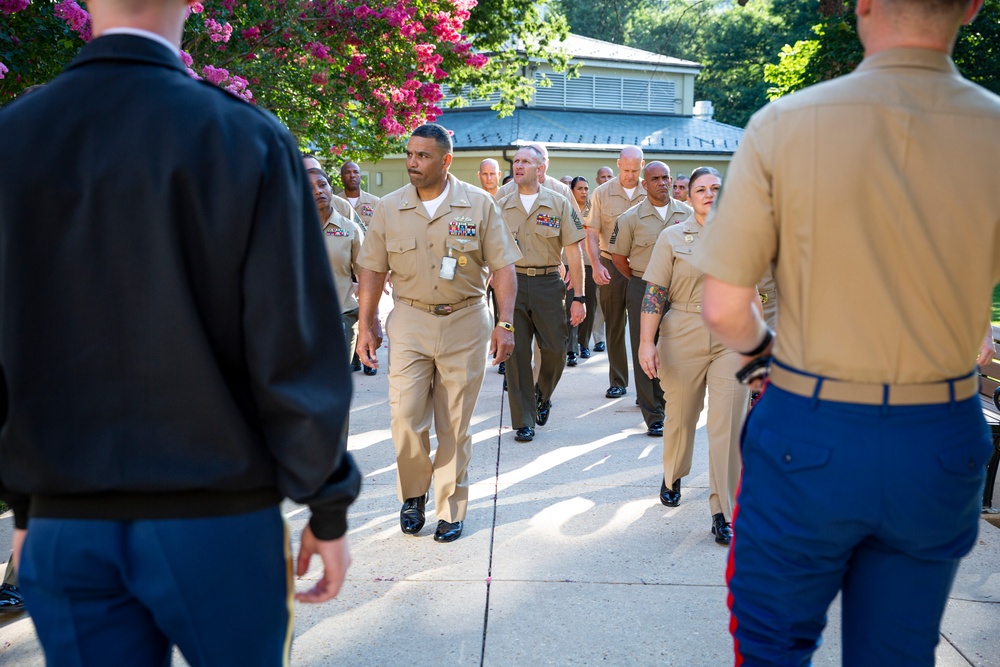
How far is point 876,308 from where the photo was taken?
2152 millimetres

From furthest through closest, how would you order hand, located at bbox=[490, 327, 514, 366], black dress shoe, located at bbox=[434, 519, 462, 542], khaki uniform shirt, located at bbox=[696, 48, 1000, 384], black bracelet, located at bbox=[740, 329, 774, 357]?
hand, located at bbox=[490, 327, 514, 366] → black dress shoe, located at bbox=[434, 519, 462, 542] → black bracelet, located at bbox=[740, 329, 774, 357] → khaki uniform shirt, located at bbox=[696, 48, 1000, 384]

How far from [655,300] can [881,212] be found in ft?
11.3

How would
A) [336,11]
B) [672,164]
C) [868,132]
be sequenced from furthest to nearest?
[672,164]
[336,11]
[868,132]

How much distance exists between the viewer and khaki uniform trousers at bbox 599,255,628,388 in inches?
364

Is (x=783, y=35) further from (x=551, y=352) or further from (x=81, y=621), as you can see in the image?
(x=81, y=621)

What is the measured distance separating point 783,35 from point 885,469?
160ft

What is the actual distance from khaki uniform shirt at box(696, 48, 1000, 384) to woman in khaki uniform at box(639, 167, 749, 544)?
298cm

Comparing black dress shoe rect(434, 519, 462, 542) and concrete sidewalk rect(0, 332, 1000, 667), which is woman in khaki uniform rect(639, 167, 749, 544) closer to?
concrete sidewalk rect(0, 332, 1000, 667)

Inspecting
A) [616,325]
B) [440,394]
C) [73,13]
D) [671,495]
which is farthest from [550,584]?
[616,325]

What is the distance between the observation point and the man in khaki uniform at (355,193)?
1125cm

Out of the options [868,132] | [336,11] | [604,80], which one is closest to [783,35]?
[604,80]

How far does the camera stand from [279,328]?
1740mm

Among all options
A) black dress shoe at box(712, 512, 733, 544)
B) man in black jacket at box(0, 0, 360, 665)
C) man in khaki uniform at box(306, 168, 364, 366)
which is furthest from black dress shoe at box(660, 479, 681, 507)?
man in black jacket at box(0, 0, 360, 665)

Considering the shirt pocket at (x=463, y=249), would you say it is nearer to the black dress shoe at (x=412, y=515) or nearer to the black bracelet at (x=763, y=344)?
the black dress shoe at (x=412, y=515)
